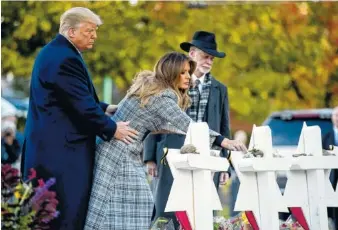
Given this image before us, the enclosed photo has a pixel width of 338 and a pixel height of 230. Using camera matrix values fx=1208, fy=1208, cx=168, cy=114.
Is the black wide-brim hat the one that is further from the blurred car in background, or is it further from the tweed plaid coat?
the blurred car in background

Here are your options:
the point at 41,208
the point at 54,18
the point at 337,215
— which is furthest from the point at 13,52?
the point at 41,208

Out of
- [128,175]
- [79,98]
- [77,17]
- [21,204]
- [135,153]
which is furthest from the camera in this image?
[135,153]

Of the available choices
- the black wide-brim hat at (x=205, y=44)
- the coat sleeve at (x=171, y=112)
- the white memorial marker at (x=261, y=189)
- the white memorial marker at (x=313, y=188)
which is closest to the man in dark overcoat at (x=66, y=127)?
the coat sleeve at (x=171, y=112)

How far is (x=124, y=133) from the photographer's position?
8641mm

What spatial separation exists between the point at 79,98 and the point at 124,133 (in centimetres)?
44

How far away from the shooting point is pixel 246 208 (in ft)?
29.3

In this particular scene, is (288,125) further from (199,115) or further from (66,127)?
(66,127)

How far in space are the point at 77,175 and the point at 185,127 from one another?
0.88 m

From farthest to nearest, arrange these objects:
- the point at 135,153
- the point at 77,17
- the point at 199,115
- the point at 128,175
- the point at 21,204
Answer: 1. the point at 199,115
2. the point at 135,153
3. the point at 128,175
4. the point at 77,17
5. the point at 21,204

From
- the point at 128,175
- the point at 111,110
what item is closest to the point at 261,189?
the point at 128,175

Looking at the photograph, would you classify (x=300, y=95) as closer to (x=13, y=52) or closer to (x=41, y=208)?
(x=13, y=52)

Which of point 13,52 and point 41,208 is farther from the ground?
point 13,52

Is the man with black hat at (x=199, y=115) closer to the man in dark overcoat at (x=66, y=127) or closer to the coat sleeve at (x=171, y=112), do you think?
the coat sleeve at (x=171, y=112)

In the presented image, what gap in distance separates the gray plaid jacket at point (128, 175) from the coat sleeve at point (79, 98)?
0.27 meters
